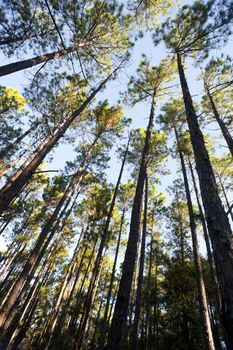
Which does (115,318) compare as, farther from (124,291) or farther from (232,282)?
(232,282)

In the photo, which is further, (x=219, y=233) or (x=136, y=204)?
(x=136, y=204)

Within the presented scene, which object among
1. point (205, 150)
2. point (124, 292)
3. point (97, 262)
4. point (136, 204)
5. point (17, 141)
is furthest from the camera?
point (17, 141)

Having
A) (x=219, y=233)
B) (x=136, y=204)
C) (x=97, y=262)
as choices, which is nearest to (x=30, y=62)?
(x=136, y=204)

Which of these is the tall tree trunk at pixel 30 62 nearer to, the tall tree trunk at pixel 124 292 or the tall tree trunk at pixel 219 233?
the tall tree trunk at pixel 124 292

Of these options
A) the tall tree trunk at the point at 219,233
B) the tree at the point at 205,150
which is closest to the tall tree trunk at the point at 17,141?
the tree at the point at 205,150

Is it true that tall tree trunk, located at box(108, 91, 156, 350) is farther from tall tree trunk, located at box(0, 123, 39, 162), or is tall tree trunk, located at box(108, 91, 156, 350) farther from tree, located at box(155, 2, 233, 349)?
tall tree trunk, located at box(0, 123, 39, 162)

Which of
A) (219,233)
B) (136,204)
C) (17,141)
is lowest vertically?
(219,233)

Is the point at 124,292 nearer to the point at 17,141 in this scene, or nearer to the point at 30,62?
the point at 30,62

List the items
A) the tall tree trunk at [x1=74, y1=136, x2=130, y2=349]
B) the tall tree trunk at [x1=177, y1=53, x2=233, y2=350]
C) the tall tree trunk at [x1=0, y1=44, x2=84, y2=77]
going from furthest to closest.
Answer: the tall tree trunk at [x1=74, y1=136, x2=130, y2=349], the tall tree trunk at [x1=0, y1=44, x2=84, y2=77], the tall tree trunk at [x1=177, y1=53, x2=233, y2=350]

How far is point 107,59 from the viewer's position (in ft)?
38.9

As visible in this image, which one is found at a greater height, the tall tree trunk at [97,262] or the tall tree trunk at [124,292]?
the tall tree trunk at [97,262]

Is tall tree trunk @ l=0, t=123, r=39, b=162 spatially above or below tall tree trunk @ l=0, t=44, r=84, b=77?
above

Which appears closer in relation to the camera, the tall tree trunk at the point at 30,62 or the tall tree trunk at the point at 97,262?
the tall tree trunk at the point at 30,62

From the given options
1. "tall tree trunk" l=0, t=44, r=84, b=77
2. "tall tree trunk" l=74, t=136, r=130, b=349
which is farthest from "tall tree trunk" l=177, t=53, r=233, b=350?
"tall tree trunk" l=74, t=136, r=130, b=349
